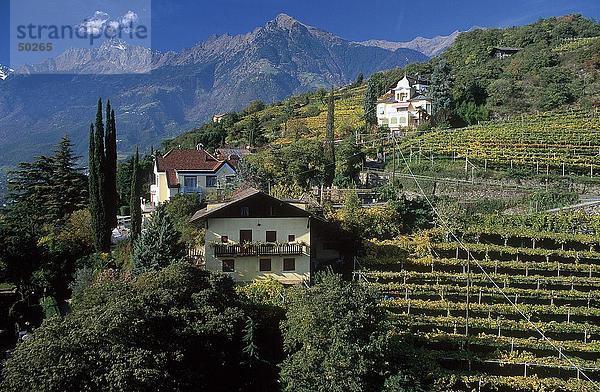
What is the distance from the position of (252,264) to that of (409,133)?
93.4ft

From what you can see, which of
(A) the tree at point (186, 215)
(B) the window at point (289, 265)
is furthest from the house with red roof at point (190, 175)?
(B) the window at point (289, 265)

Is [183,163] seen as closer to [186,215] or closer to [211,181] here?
[211,181]

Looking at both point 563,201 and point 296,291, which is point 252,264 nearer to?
point 296,291

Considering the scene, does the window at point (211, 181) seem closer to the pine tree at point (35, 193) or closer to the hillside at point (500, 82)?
the pine tree at point (35, 193)

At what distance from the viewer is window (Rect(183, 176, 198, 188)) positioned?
39156mm

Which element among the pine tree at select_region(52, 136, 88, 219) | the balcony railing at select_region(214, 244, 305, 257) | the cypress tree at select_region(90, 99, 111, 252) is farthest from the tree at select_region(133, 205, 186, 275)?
the pine tree at select_region(52, 136, 88, 219)

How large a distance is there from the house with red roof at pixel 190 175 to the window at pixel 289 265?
1343 centimetres

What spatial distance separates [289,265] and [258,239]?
2.03m

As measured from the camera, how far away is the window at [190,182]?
128 feet

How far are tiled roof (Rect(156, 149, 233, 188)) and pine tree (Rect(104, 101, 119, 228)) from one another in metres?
4.64

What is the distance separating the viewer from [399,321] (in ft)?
70.3

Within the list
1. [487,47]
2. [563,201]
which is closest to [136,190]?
[563,201]

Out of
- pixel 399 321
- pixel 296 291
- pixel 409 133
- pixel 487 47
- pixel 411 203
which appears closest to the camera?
pixel 296 291

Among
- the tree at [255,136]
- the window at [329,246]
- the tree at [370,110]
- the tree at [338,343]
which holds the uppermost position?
the tree at [370,110]
